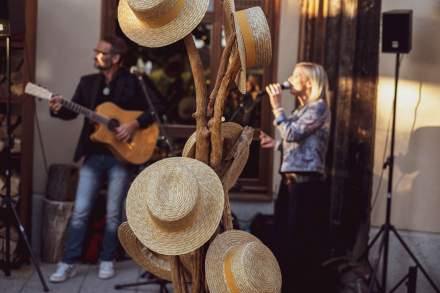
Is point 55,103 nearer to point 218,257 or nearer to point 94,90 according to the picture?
point 94,90

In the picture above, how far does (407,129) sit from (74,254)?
108 inches

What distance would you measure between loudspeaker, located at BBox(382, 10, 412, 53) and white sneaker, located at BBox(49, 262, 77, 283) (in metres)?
2.87

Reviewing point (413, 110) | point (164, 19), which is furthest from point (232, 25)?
point (413, 110)

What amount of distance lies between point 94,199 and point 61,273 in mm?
616

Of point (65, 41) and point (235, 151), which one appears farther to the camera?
point (65, 41)

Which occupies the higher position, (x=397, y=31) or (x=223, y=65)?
(x=397, y=31)

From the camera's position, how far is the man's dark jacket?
589 centimetres

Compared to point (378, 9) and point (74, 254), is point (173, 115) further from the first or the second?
point (378, 9)

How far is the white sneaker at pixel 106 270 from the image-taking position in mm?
5969

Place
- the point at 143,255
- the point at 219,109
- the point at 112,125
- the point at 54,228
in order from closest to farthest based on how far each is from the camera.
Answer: the point at 219,109
the point at 143,255
the point at 112,125
the point at 54,228

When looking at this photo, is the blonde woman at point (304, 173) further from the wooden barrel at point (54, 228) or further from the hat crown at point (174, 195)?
the hat crown at point (174, 195)

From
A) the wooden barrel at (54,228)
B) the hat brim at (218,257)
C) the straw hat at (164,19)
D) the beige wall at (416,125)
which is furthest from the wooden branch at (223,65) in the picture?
the wooden barrel at (54,228)

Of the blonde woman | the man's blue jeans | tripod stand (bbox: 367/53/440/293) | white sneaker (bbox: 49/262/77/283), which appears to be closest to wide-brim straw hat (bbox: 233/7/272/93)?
the blonde woman

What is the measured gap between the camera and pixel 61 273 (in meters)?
5.86
